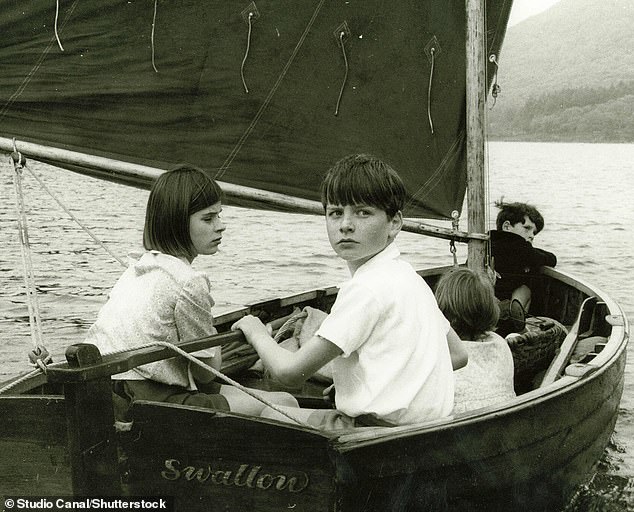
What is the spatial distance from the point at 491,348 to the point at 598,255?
46.8ft

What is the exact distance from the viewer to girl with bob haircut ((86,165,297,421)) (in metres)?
3.08

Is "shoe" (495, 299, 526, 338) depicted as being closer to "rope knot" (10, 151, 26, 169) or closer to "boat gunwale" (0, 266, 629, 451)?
"boat gunwale" (0, 266, 629, 451)

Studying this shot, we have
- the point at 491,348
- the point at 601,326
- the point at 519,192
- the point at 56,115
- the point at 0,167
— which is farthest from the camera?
the point at 519,192

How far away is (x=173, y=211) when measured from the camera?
10.7 feet

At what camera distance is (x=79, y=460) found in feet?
8.30

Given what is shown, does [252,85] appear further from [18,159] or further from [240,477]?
[240,477]

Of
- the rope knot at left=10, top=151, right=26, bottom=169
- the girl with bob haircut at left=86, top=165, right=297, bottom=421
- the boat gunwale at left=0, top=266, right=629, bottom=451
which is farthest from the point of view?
the rope knot at left=10, top=151, right=26, bottom=169

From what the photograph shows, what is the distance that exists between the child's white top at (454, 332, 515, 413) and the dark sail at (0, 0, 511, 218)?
1963mm

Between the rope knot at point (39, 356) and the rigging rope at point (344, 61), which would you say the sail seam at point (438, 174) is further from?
the rope knot at point (39, 356)

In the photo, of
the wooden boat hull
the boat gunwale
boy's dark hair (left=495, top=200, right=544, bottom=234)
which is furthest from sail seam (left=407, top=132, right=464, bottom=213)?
the wooden boat hull

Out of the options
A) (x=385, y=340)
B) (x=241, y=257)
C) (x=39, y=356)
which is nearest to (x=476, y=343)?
(x=385, y=340)

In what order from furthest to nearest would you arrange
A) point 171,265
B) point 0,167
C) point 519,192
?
point 519,192 < point 0,167 < point 171,265

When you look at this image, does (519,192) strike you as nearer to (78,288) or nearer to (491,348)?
(78,288)

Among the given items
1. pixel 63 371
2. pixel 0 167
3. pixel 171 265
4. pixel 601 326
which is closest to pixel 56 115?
pixel 171 265
